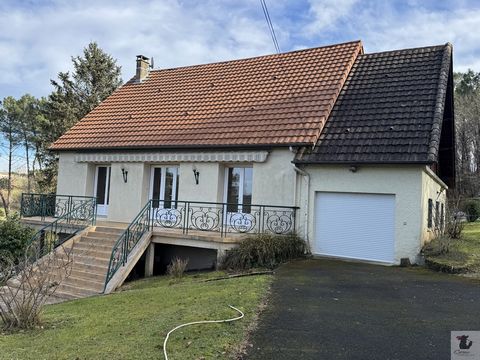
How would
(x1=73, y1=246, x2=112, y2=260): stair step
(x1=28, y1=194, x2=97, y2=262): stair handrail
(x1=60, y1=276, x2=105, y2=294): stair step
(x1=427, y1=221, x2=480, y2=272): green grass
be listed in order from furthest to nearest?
(x1=28, y1=194, x2=97, y2=262): stair handrail, (x1=73, y1=246, x2=112, y2=260): stair step, (x1=60, y1=276, x2=105, y2=294): stair step, (x1=427, y1=221, x2=480, y2=272): green grass

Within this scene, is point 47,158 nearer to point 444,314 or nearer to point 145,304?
point 145,304

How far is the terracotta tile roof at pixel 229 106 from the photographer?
15.0 metres

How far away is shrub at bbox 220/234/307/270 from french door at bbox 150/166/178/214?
15.9 feet

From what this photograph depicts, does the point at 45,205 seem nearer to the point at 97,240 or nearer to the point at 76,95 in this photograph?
the point at 97,240

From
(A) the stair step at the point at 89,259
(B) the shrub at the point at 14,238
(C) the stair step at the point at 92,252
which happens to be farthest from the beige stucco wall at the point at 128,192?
(A) the stair step at the point at 89,259

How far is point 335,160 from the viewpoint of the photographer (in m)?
13.2

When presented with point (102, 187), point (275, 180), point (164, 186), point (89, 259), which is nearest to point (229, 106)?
point (164, 186)

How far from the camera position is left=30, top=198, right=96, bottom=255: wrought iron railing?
15484 mm

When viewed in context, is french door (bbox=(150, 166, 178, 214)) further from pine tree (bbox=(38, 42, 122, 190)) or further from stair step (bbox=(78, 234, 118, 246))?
pine tree (bbox=(38, 42, 122, 190))

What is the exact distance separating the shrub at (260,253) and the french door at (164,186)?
486 centimetres

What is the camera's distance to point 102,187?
19.0 metres

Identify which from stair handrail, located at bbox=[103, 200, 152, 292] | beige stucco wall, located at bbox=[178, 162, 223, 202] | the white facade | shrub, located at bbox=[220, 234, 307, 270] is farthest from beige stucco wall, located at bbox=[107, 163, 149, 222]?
shrub, located at bbox=[220, 234, 307, 270]

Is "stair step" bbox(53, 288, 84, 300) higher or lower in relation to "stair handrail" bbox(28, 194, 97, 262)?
lower

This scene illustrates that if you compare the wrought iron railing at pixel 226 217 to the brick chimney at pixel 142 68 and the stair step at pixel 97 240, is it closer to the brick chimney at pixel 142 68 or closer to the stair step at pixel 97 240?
the stair step at pixel 97 240
